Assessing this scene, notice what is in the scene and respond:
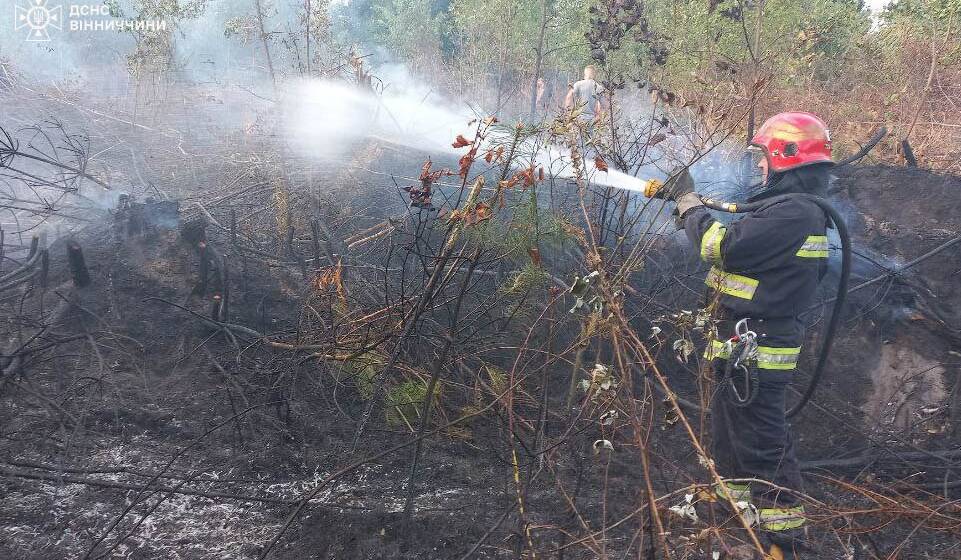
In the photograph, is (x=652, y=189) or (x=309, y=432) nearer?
(x=652, y=189)

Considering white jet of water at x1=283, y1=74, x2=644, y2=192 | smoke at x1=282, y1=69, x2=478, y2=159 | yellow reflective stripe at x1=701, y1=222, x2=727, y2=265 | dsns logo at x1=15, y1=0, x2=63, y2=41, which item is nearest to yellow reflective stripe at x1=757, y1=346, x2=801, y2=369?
yellow reflective stripe at x1=701, y1=222, x2=727, y2=265

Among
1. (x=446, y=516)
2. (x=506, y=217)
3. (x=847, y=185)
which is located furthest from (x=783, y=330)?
(x=847, y=185)

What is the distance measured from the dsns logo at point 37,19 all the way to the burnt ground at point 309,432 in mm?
21097

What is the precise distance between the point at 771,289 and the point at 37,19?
2713 centimetres

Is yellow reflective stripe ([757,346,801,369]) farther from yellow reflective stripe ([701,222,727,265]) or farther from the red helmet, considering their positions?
the red helmet

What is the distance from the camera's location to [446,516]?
3094mm

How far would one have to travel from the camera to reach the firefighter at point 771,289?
2963mm

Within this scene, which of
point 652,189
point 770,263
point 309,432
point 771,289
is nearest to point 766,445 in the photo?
point 771,289

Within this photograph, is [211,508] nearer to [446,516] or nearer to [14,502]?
[14,502]

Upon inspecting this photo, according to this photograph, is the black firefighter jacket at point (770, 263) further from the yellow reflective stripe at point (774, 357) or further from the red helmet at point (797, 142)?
the red helmet at point (797, 142)

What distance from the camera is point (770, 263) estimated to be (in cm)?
299

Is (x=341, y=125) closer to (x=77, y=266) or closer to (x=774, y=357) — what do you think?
(x=77, y=266)

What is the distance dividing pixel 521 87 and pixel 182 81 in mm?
8736

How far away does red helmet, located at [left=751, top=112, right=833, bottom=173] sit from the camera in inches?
124
